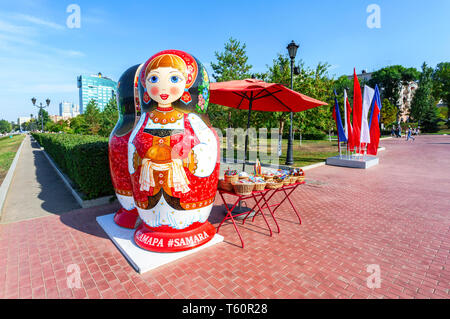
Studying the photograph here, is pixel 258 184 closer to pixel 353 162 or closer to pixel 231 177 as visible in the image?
pixel 231 177

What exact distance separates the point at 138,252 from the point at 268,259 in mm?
2078

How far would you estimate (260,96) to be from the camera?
5.73 m

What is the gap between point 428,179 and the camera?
944 cm

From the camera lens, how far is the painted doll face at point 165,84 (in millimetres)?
3459

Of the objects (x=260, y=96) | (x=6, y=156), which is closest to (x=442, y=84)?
(x=260, y=96)

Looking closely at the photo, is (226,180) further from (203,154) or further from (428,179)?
(428,179)

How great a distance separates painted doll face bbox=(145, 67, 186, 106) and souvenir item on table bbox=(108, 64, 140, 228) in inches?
33.5

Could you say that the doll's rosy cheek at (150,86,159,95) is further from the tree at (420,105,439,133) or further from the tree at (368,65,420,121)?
the tree at (420,105,439,133)

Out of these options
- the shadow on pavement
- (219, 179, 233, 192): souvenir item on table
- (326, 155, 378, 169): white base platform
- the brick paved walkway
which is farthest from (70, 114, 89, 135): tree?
(219, 179, 233, 192): souvenir item on table

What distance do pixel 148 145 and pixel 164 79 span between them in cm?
103

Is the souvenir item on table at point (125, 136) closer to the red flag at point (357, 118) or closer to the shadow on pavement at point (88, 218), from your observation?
the shadow on pavement at point (88, 218)

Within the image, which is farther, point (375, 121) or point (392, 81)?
point (392, 81)

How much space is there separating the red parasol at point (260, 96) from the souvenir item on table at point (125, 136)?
1512 millimetres
